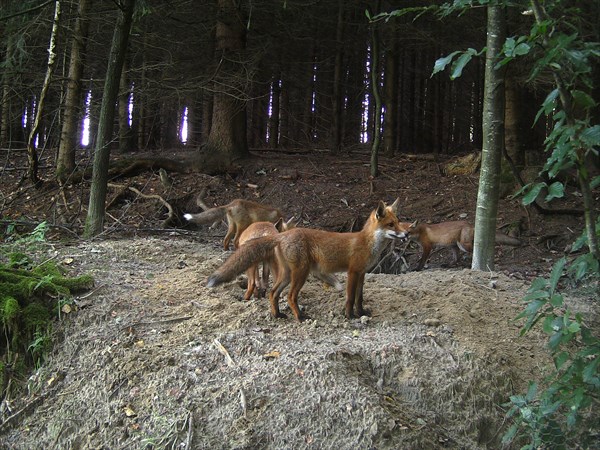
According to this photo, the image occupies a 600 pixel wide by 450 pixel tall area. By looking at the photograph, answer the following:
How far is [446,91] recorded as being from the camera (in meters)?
31.5

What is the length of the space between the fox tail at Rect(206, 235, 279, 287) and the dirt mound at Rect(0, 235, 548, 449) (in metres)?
0.40

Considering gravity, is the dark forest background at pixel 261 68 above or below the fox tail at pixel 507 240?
above

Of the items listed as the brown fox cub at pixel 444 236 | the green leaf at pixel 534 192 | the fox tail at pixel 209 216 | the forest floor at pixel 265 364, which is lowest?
the forest floor at pixel 265 364

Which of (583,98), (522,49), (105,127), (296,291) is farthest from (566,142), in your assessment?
(105,127)

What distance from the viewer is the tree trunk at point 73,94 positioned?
11.3 metres

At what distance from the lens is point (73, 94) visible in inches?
476

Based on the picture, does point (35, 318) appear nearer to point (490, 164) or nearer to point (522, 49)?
point (522, 49)

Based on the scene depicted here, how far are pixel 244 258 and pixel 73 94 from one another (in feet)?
28.0

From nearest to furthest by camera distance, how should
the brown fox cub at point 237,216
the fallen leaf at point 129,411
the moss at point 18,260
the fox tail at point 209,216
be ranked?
the fallen leaf at point 129,411
the moss at point 18,260
the fox tail at point 209,216
the brown fox cub at point 237,216

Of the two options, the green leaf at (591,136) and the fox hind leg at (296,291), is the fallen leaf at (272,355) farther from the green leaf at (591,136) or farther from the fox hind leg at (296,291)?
the green leaf at (591,136)

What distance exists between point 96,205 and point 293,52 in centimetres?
1497

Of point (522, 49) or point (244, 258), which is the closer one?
point (522, 49)

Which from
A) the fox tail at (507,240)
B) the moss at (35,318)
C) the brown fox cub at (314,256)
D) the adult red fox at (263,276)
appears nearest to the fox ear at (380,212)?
the brown fox cub at (314,256)

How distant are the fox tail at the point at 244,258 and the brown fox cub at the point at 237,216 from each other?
13.8 feet
